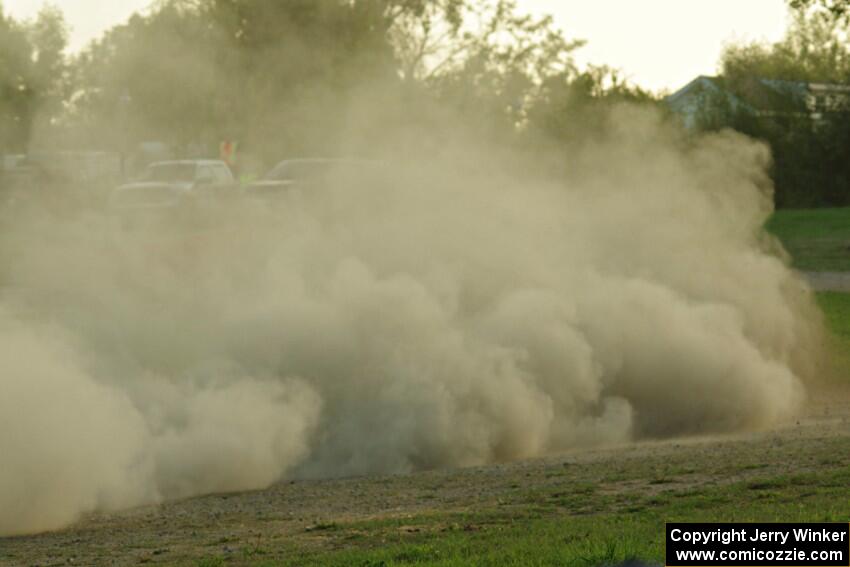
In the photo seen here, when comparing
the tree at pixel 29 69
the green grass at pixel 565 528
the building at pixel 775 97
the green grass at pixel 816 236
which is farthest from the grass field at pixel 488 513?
the building at pixel 775 97

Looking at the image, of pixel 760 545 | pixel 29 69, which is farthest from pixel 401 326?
pixel 760 545

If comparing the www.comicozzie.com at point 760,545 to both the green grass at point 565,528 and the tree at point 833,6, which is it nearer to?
the green grass at point 565,528

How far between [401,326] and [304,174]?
139 inches

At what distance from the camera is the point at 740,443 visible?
12.2 meters

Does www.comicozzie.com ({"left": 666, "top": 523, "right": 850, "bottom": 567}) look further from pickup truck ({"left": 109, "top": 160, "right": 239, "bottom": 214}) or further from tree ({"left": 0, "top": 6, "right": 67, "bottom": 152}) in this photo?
pickup truck ({"left": 109, "top": 160, "right": 239, "bottom": 214})

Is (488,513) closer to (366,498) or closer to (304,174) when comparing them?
(366,498)

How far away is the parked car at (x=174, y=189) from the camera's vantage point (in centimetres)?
1203

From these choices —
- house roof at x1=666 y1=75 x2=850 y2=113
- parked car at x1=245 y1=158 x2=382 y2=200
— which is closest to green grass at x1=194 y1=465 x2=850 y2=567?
parked car at x1=245 y1=158 x2=382 y2=200

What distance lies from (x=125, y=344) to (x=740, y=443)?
15.9 feet

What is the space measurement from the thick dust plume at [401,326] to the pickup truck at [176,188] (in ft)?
0.94

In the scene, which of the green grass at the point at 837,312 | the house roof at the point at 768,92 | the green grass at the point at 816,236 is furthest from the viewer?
the house roof at the point at 768,92

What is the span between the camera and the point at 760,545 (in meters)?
7.00

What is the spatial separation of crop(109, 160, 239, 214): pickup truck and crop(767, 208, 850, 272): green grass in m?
17.2

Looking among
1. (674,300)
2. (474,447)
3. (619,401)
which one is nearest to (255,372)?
(474,447)
